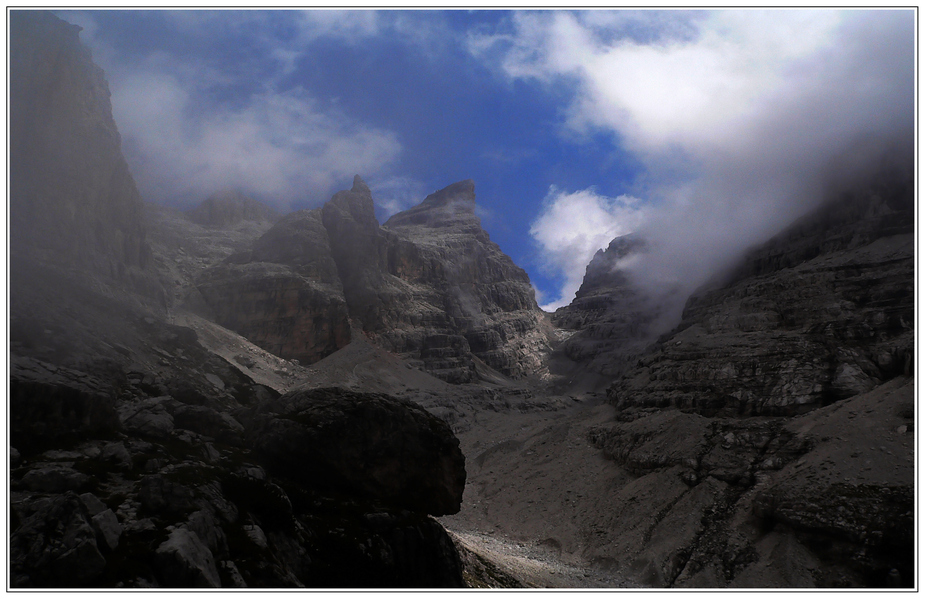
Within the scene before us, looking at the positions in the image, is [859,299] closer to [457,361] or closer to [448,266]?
[457,361]

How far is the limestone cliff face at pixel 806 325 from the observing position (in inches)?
2571

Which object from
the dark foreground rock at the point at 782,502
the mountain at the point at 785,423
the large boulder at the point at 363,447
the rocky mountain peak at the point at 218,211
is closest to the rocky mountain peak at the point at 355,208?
the rocky mountain peak at the point at 218,211

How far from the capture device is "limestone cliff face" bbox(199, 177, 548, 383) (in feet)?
451

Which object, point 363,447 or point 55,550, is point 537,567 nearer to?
point 363,447

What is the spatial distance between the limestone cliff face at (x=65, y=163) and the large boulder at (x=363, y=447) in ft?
109

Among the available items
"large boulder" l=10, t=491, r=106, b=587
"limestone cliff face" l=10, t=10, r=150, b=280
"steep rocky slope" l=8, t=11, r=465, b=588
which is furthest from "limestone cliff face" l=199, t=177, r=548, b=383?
"large boulder" l=10, t=491, r=106, b=587

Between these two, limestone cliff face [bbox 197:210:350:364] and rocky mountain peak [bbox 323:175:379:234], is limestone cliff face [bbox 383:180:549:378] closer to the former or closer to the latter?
rocky mountain peak [bbox 323:175:379:234]

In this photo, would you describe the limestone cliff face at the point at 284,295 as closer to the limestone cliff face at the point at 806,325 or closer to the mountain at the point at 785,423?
the mountain at the point at 785,423

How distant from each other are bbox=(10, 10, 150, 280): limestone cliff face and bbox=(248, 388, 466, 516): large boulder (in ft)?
109

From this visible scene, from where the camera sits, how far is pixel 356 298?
161 metres

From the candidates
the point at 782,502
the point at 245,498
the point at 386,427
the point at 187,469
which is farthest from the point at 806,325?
the point at 187,469

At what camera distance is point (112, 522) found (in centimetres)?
1456

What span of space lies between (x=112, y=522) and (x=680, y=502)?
2043 inches

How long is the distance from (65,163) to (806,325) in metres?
102
